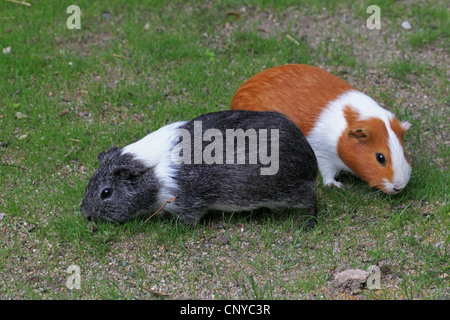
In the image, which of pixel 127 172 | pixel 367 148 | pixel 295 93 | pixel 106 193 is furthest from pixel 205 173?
pixel 367 148

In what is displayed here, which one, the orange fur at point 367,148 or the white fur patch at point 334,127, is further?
the white fur patch at point 334,127

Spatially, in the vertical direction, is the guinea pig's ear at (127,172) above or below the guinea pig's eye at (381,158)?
below

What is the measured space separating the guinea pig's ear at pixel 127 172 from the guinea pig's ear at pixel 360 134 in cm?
174

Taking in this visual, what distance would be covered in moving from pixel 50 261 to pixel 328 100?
2.66 metres

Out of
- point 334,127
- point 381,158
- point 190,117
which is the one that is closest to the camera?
point 381,158

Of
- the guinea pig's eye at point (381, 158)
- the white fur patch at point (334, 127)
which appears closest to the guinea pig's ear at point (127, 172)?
the white fur patch at point (334, 127)

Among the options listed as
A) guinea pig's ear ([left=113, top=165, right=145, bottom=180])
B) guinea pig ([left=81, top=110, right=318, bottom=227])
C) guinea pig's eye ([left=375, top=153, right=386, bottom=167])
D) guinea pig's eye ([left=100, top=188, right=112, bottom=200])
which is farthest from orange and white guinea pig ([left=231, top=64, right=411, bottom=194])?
guinea pig's eye ([left=100, top=188, right=112, bottom=200])

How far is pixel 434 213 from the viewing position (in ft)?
14.2

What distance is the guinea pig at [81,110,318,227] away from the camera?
4.15 metres

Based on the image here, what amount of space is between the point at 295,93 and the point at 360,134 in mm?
747

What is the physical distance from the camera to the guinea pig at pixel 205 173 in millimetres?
4148

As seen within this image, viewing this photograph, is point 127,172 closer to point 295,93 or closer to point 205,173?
point 205,173

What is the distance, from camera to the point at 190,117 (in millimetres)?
5477

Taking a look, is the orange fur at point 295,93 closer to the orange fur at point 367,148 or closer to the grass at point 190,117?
the orange fur at point 367,148
